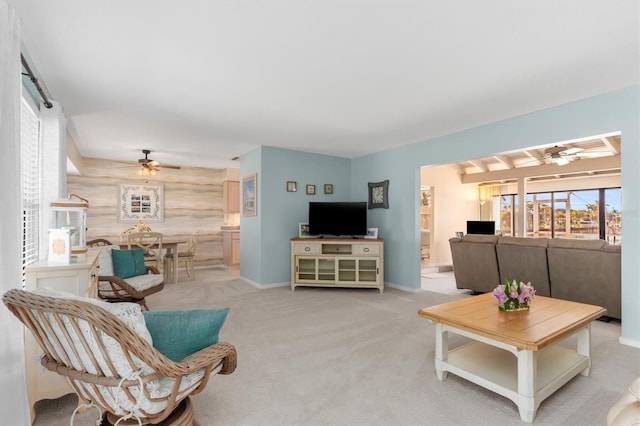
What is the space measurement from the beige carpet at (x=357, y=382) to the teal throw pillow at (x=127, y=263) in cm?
125

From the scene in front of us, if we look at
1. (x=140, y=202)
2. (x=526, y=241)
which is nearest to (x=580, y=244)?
(x=526, y=241)

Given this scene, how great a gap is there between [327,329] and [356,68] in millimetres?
2533

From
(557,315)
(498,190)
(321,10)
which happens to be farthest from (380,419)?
(498,190)

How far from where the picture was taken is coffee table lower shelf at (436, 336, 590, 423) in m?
1.95

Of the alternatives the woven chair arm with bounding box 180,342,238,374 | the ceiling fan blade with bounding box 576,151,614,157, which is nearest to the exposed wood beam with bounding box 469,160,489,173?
the ceiling fan blade with bounding box 576,151,614,157

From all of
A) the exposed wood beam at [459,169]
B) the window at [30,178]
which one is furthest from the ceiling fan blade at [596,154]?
the window at [30,178]

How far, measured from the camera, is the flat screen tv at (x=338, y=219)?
223 inches

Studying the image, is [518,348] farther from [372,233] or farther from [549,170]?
[549,170]

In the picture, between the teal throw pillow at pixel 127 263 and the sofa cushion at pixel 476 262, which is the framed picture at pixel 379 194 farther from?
the teal throw pillow at pixel 127 263

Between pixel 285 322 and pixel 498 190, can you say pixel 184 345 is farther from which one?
pixel 498 190

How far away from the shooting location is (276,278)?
18.6 ft

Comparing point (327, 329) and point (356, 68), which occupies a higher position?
point (356, 68)

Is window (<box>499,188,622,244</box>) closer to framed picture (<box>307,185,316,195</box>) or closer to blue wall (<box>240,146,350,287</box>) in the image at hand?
framed picture (<box>307,185,316,195</box>)

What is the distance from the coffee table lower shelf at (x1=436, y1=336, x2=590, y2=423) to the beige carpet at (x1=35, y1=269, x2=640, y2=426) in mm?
95
